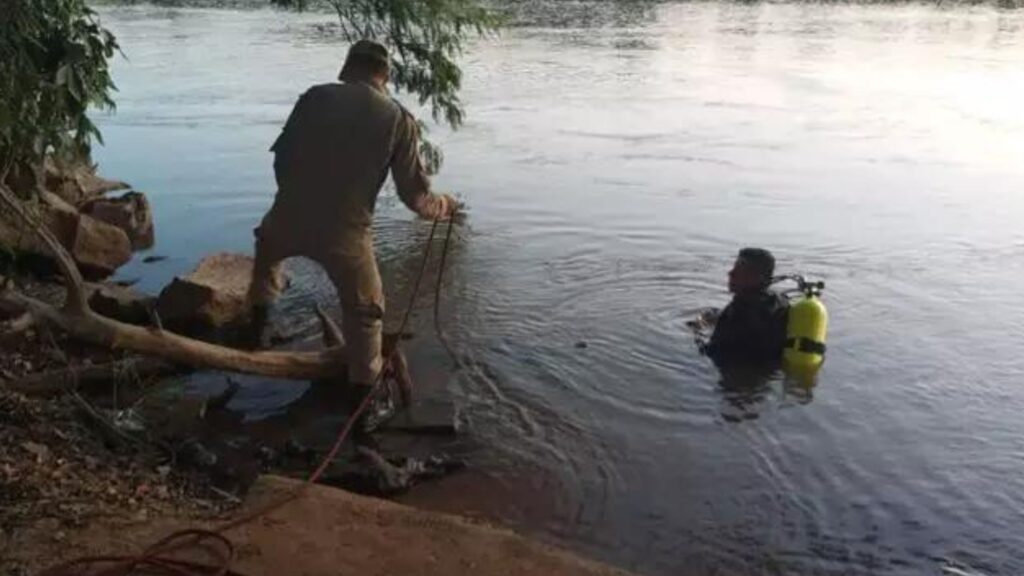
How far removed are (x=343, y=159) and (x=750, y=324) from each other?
134 inches

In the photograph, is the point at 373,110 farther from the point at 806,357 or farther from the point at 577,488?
the point at 806,357

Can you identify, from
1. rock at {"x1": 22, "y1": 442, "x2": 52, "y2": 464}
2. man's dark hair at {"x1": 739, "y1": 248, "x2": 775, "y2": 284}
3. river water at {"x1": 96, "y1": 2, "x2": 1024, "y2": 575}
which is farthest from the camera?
man's dark hair at {"x1": 739, "y1": 248, "x2": 775, "y2": 284}

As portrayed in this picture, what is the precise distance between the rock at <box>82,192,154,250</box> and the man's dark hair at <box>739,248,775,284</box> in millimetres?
6564

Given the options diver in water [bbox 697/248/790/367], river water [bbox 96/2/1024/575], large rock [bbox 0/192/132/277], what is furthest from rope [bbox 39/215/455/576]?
large rock [bbox 0/192/132/277]

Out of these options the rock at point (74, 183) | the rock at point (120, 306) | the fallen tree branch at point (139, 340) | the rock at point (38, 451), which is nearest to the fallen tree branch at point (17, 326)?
the fallen tree branch at point (139, 340)

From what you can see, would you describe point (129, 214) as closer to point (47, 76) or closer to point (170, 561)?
point (47, 76)

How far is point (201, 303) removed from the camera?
8.52 metres

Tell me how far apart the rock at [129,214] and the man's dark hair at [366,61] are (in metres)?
5.37

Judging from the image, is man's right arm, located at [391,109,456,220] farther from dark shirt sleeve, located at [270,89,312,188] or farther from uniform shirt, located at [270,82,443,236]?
dark shirt sleeve, located at [270,89,312,188]

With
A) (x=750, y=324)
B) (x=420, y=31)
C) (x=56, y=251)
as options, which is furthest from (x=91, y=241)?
(x=750, y=324)

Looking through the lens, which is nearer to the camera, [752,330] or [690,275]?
[752,330]

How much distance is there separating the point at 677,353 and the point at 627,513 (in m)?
2.85

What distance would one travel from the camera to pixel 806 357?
313 inches

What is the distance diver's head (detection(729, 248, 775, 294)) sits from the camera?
304 inches
